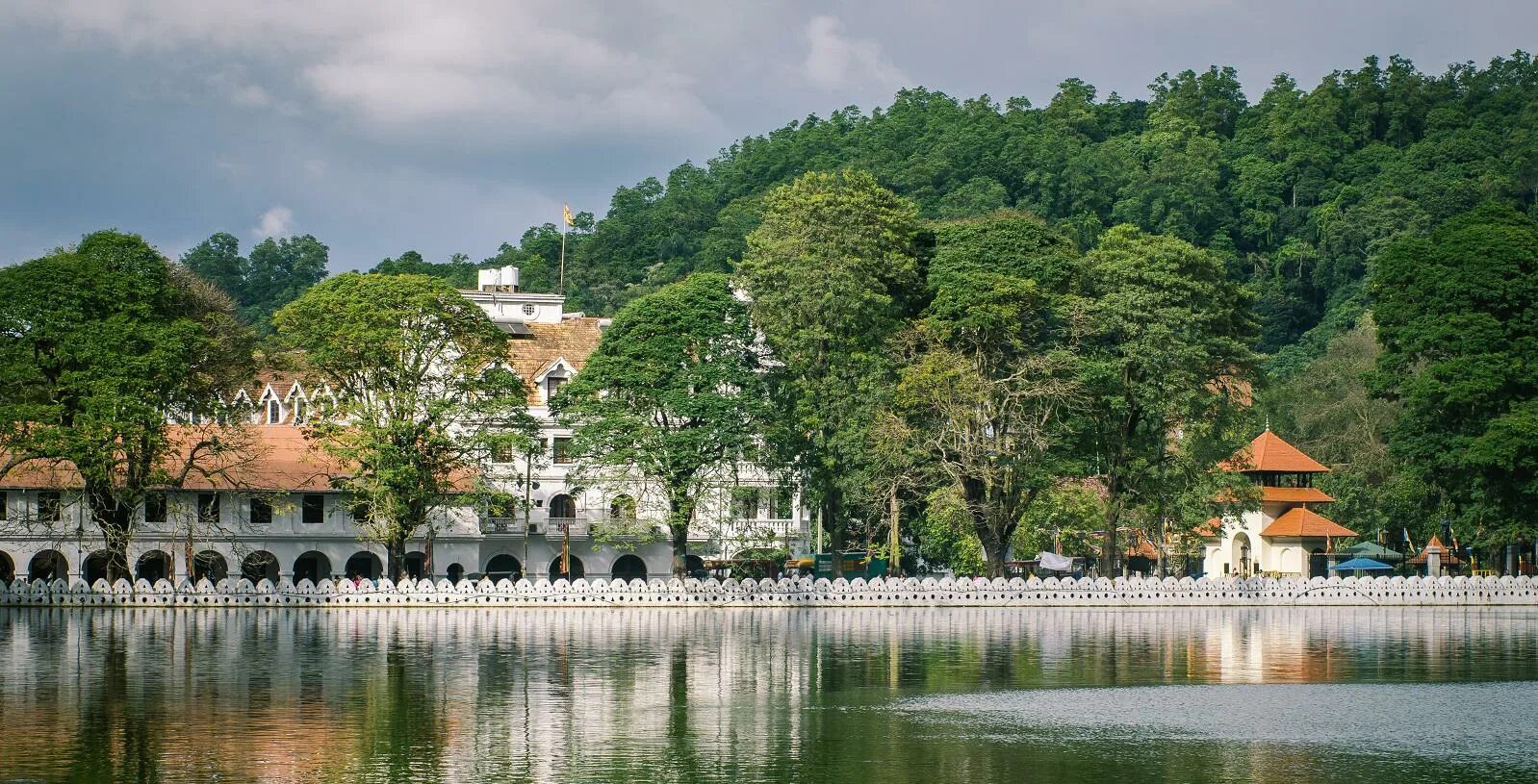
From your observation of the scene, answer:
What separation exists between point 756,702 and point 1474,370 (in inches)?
1862

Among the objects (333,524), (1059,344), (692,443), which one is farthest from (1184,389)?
(333,524)

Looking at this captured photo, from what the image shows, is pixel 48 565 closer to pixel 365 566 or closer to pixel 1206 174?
pixel 365 566

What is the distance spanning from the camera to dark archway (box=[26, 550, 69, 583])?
78750 millimetres

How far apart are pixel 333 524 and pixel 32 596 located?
15908 mm

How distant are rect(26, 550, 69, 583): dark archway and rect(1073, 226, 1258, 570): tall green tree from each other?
46127 mm

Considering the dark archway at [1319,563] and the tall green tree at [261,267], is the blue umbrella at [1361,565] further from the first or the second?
the tall green tree at [261,267]

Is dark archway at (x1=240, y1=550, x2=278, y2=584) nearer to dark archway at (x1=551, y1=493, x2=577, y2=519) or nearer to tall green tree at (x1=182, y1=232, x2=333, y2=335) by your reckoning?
dark archway at (x1=551, y1=493, x2=577, y2=519)

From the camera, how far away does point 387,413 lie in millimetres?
72500

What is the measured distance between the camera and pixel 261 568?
81.2m

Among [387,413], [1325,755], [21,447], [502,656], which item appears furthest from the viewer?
[387,413]

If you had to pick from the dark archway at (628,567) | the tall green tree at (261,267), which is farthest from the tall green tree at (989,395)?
the tall green tree at (261,267)

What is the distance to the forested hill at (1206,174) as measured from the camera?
474 ft

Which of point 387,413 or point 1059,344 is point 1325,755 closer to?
point 1059,344

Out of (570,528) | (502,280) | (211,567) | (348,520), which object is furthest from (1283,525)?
(211,567)
